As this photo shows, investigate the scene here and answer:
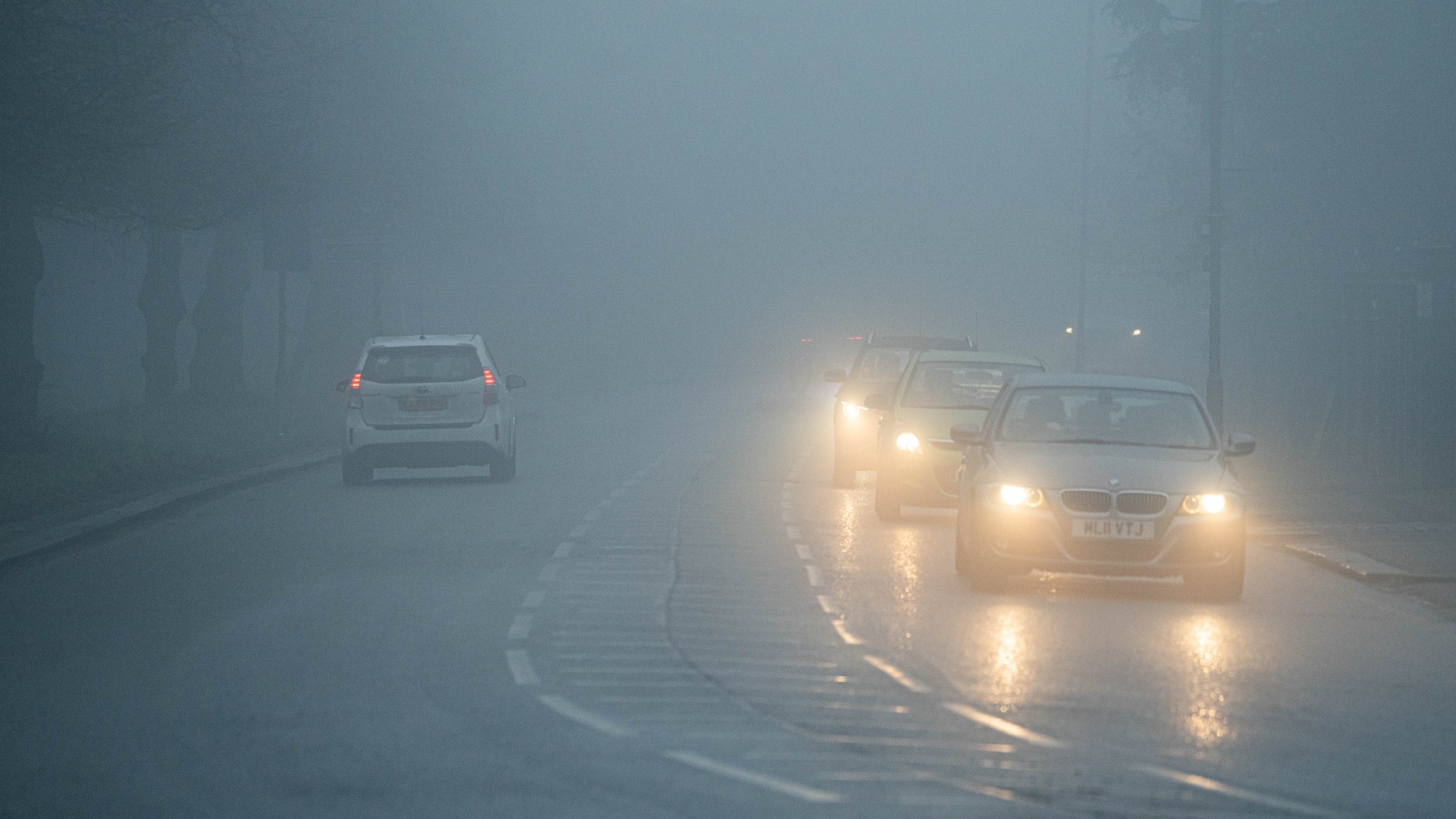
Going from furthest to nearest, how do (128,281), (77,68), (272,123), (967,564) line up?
(128,281), (272,123), (77,68), (967,564)

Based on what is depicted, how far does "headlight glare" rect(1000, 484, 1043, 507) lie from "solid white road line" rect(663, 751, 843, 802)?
5504 millimetres

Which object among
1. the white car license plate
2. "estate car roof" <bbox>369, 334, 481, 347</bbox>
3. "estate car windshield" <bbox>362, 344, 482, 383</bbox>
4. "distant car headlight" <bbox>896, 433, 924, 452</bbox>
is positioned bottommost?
the white car license plate

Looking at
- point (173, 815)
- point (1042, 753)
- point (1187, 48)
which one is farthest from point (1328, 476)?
point (1187, 48)

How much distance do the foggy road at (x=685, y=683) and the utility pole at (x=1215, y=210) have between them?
10086 mm

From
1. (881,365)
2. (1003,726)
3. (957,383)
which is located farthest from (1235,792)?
(881,365)

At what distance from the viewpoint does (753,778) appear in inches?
276

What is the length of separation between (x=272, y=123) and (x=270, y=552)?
16.1m

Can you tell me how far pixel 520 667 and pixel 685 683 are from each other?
99 cm

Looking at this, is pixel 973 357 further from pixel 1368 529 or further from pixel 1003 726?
pixel 1003 726

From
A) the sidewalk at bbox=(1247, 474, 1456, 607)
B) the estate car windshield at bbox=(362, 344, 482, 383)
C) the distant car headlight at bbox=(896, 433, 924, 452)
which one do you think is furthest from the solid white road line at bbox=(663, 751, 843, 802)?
the estate car windshield at bbox=(362, 344, 482, 383)

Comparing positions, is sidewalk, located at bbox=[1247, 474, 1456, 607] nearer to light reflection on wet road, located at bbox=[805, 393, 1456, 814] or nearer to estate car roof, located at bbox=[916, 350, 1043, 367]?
light reflection on wet road, located at bbox=[805, 393, 1456, 814]

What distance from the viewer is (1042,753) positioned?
7.54 metres

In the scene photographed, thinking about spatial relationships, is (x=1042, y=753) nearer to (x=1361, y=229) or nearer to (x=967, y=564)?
(x=967, y=564)

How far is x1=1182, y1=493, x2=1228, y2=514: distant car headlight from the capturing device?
12.3m
